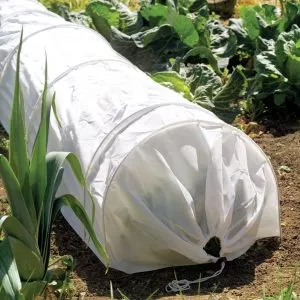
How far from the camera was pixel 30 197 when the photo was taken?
3133 mm

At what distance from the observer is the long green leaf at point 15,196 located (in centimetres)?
298

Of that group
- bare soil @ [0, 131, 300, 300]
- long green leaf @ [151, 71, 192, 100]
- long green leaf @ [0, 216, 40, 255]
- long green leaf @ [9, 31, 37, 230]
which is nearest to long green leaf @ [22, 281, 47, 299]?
long green leaf @ [0, 216, 40, 255]

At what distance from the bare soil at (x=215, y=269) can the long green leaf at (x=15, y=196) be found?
80 cm

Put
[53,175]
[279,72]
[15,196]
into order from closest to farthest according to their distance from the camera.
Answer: [15,196] < [53,175] < [279,72]

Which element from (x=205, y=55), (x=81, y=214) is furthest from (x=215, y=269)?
(x=205, y=55)

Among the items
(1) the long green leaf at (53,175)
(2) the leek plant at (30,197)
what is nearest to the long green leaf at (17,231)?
(2) the leek plant at (30,197)

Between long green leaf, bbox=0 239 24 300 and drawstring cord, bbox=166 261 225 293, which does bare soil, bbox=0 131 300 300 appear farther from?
long green leaf, bbox=0 239 24 300

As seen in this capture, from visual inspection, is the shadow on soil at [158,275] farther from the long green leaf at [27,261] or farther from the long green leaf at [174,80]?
the long green leaf at [174,80]

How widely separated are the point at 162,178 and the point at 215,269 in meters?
0.57

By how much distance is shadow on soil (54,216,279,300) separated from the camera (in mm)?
3840

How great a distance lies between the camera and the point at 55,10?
24.7 feet

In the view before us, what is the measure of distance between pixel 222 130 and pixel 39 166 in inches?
48.1

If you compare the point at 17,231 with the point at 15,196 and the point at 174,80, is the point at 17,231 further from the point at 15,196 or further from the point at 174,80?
the point at 174,80

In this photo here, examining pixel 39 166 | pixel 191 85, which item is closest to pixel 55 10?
pixel 191 85
